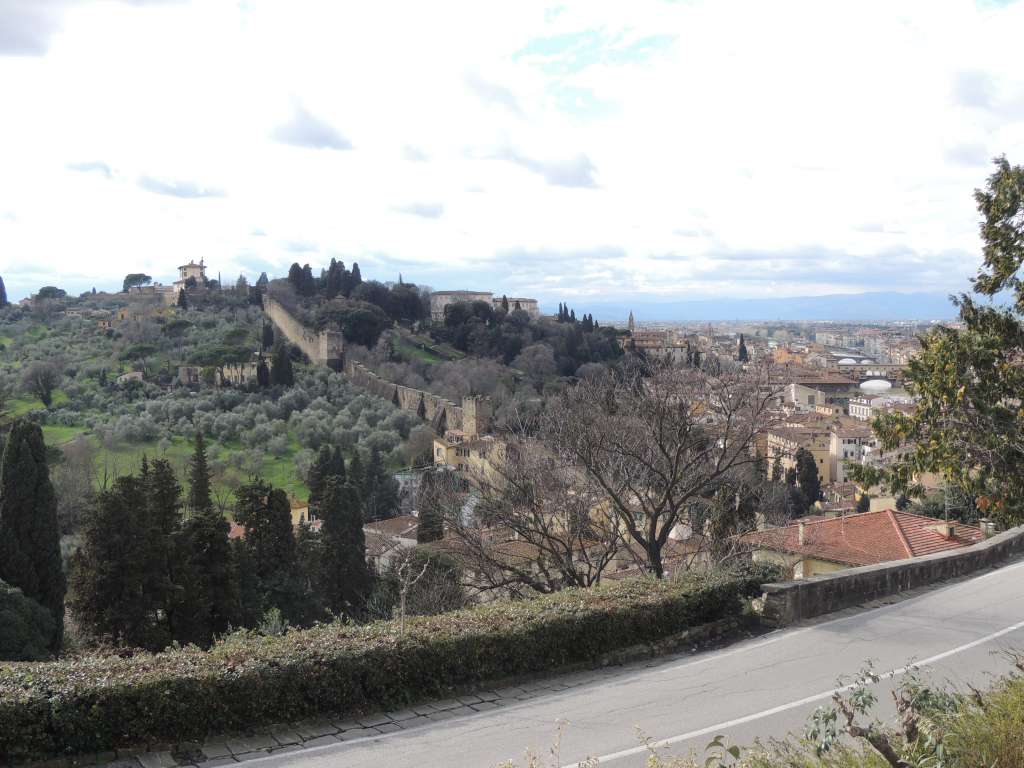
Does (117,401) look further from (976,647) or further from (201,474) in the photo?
(976,647)

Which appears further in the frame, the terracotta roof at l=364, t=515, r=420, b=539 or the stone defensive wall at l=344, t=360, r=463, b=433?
the stone defensive wall at l=344, t=360, r=463, b=433

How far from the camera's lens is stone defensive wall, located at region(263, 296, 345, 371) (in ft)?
213

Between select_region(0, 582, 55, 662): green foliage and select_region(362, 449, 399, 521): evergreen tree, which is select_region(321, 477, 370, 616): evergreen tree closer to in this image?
select_region(0, 582, 55, 662): green foliage

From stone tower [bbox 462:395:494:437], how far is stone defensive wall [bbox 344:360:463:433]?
3.37 feet

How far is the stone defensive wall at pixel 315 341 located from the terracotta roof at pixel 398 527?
1435 inches

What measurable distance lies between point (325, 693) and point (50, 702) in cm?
159

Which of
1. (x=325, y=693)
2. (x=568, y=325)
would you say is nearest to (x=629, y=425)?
(x=325, y=693)

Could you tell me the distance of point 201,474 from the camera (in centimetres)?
2780

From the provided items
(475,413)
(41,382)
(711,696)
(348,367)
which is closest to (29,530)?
(711,696)

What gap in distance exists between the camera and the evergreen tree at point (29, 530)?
17562mm

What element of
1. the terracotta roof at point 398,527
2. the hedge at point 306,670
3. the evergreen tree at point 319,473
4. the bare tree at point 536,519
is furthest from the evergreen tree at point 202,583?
the evergreen tree at point 319,473

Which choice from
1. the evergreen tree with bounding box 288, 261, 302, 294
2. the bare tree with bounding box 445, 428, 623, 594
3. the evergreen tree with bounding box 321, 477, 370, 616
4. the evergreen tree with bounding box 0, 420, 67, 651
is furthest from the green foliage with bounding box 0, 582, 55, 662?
the evergreen tree with bounding box 288, 261, 302, 294

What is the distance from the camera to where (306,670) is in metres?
5.18

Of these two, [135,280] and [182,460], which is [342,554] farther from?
[135,280]
